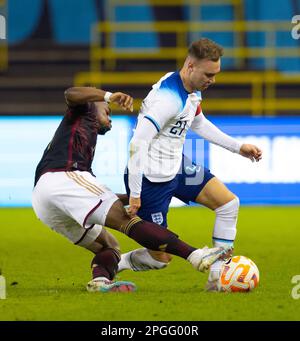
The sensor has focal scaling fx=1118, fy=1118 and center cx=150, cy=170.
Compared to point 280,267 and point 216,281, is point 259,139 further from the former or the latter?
point 216,281

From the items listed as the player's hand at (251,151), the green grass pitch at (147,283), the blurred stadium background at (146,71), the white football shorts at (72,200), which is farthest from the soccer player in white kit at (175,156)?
the blurred stadium background at (146,71)

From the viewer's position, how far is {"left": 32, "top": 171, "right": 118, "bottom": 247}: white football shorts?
7844 mm

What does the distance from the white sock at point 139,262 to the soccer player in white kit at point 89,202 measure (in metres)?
0.27

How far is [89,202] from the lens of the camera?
310 inches

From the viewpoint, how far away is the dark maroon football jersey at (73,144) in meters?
8.16

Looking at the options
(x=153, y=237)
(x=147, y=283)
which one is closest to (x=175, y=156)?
(x=153, y=237)

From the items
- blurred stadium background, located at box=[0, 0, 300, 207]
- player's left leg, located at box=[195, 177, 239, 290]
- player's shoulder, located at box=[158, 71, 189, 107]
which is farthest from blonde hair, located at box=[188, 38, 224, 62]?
blurred stadium background, located at box=[0, 0, 300, 207]

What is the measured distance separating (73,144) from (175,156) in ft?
2.49

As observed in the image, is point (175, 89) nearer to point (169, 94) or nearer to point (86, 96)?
point (169, 94)

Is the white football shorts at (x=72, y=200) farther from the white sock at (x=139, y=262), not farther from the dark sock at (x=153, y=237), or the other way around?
the white sock at (x=139, y=262)

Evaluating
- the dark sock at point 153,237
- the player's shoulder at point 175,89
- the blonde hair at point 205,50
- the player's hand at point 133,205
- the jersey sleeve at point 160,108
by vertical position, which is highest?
the blonde hair at point 205,50

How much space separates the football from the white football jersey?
0.83 metres
